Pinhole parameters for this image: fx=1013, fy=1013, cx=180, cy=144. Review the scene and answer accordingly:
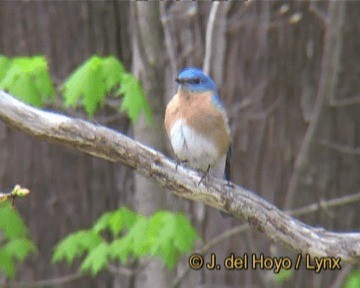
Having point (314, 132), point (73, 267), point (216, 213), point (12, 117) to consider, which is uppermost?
point (12, 117)

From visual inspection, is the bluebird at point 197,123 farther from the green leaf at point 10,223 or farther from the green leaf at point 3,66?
the green leaf at point 10,223

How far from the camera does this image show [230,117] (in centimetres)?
621

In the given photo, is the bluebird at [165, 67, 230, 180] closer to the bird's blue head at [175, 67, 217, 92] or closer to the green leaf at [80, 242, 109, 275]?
the bird's blue head at [175, 67, 217, 92]

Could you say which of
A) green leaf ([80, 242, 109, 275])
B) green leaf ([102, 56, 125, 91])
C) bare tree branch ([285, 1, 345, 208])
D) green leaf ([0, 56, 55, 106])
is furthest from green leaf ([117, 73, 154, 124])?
bare tree branch ([285, 1, 345, 208])

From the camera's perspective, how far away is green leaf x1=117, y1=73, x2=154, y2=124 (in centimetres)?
502

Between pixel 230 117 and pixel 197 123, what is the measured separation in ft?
4.39

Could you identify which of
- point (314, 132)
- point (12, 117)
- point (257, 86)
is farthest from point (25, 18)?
point (12, 117)

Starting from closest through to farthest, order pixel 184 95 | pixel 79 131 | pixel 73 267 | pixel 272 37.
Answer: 1. pixel 79 131
2. pixel 184 95
3. pixel 272 37
4. pixel 73 267

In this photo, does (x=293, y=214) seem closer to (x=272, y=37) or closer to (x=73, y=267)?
(x=272, y=37)

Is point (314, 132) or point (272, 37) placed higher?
point (272, 37)

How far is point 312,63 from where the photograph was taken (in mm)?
6312

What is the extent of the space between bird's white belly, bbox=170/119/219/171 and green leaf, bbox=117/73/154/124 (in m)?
0.23

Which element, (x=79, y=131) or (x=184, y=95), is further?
(x=184, y=95)

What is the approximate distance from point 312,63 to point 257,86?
1.26ft
